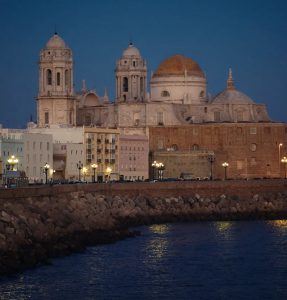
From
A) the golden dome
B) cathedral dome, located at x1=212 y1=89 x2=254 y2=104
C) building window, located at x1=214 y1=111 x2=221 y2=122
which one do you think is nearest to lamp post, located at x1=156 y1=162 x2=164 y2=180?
building window, located at x1=214 y1=111 x2=221 y2=122

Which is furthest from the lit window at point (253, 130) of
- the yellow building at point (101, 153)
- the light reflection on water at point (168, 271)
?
the light reflection on water at point (168, 271)

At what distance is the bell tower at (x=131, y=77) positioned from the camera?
4751 inches

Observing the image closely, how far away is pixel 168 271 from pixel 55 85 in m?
57.2

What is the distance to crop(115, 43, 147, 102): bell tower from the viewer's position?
4751 inches

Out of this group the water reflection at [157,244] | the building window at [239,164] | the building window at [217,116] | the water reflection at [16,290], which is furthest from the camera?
the building window at [217,116]

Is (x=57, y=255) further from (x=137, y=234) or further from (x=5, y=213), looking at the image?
(x=137, y=234)

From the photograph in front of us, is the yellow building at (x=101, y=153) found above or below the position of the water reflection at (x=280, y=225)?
above

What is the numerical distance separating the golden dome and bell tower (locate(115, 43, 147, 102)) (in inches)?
220

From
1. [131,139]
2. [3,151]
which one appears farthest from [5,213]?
[131,139]

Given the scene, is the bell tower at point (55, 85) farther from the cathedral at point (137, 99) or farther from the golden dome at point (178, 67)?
the golden dome at point (178, 67)

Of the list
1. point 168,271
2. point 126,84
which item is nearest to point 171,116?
point 126,84

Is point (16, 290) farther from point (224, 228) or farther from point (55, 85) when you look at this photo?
point (55, 85)

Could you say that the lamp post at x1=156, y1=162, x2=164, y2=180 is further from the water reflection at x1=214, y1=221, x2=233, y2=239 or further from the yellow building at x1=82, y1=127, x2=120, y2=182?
the water reflection at x1=214, y1=221, x2=233, y2=239

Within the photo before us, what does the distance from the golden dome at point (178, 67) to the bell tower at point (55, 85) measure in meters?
13.6
